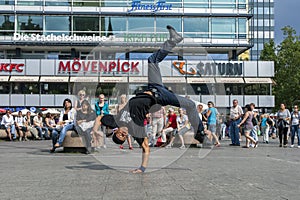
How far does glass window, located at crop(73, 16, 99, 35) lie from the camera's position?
47656 mm

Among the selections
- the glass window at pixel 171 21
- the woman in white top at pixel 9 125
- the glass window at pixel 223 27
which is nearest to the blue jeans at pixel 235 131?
the woman in white top at pixel 9 125

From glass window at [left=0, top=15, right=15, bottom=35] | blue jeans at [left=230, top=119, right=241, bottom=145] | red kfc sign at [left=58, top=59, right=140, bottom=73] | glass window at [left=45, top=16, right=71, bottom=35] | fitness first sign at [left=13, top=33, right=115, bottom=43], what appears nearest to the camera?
blue jeans at [left=230, top=119, right=241, bottom=145]

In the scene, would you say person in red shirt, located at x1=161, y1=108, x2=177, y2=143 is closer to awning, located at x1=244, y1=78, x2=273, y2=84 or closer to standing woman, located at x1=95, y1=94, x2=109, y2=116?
standing woman, located at x1=95, y1=94, x2=109, y2=116

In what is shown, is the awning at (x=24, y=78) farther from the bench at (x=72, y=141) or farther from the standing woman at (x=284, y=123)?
the bench at (x=72, y=141)

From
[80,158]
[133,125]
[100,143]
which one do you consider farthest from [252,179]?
[100,143]

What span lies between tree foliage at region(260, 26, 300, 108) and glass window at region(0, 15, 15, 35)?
107 feet

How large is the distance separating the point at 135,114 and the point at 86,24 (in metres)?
41.0

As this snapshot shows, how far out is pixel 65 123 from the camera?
1384 cm

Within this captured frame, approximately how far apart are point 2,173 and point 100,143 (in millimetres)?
5575

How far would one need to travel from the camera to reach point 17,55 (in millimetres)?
47531

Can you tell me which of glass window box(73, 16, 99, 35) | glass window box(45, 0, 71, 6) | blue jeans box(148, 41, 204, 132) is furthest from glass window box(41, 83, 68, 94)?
blue jeans box(148, 41, 204, 132)

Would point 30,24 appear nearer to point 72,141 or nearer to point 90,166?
point 72,141

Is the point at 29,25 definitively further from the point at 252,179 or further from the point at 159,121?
the point at 252,179

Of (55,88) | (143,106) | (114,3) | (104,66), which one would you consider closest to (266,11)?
(114,3)
